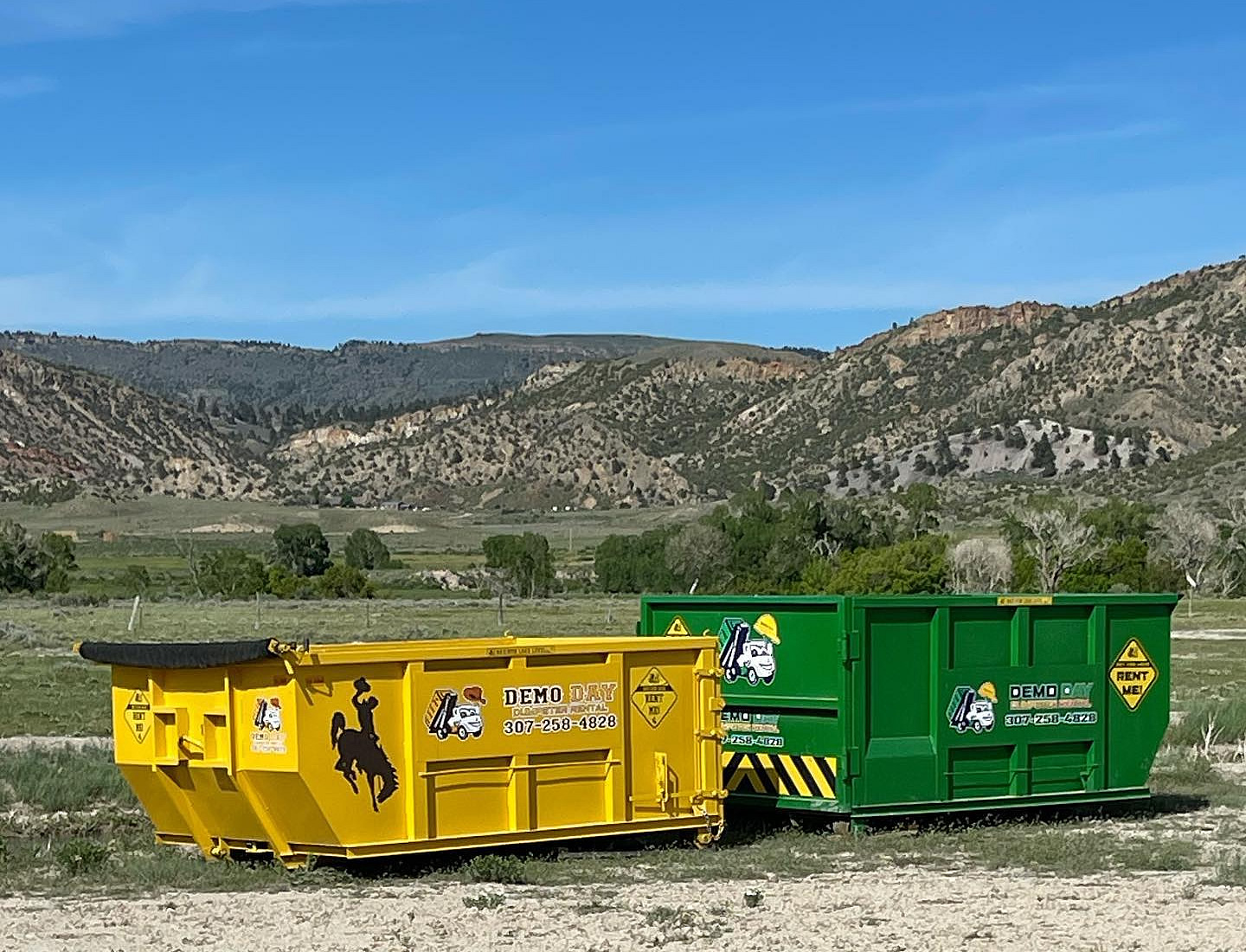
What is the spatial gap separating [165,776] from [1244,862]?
A: 24.2 feet

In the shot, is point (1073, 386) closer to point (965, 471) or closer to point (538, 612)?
point (965, 471)

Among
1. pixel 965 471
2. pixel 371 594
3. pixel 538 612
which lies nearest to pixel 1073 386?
pixel 965 471

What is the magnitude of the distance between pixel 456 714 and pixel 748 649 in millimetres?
3237

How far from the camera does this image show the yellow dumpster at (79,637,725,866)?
12805 millimetres

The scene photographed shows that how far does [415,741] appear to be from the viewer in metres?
13.0

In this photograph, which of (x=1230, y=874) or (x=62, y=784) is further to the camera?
(x=62, y=784)

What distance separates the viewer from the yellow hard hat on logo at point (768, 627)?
15.5m

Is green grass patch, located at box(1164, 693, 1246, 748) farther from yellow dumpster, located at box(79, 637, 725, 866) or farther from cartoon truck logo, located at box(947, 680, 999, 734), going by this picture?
yellow dumpster, located at box(79, 637, 725, 866)

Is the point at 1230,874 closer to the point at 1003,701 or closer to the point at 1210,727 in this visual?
the point at 1003,701

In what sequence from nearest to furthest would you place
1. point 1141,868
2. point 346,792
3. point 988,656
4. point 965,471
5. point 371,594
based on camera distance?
point 346,792 → point 1141,868 → point 988,656 → point 371,594 → point 965,471

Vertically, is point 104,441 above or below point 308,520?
above

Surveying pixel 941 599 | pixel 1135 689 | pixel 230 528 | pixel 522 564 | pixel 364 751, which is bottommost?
pixel 522 564

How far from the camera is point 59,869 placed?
1355 centimetres

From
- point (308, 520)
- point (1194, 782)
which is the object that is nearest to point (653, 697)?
point (1194, 782)
